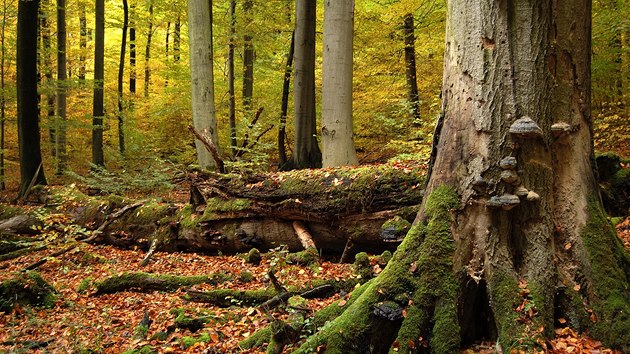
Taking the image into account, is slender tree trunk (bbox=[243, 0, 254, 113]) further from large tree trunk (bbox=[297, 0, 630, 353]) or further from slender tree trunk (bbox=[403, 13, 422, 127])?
large tree trunk (bbox=[297, 0, 630, 353])

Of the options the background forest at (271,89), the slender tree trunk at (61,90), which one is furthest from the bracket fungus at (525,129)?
the slender tree trunk at (61,90)

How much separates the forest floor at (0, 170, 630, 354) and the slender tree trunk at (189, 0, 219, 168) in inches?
114

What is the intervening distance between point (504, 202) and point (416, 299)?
3.17 ft

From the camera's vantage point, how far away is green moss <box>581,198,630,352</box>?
10.0ft

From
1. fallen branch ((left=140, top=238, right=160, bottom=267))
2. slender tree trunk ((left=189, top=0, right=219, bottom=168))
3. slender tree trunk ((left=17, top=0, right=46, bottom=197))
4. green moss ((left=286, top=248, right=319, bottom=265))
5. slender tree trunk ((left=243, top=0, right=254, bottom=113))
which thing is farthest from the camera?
slender tree trunk ((left=243, top=0, right=254, bottom=113))

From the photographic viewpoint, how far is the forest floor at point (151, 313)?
414 centimetres

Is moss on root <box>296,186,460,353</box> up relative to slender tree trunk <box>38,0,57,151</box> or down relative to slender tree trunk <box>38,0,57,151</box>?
down

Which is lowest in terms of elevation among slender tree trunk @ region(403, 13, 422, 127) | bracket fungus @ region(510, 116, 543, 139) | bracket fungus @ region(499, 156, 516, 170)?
bracket fungus @ region(499, 156, 516, 170)

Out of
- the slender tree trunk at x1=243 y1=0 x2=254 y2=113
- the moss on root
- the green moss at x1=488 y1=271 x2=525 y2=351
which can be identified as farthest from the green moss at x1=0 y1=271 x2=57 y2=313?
the slender tree trunk at x1=243 y1=0 x2=254 y2=113

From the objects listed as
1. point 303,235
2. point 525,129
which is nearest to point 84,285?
point 303,235

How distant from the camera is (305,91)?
34.1ft

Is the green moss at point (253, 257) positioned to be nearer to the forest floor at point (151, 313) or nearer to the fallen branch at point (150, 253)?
the forest floor at point (151, 313)

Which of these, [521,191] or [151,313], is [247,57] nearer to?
[151,313]

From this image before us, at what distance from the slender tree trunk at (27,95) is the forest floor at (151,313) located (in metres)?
4.57
